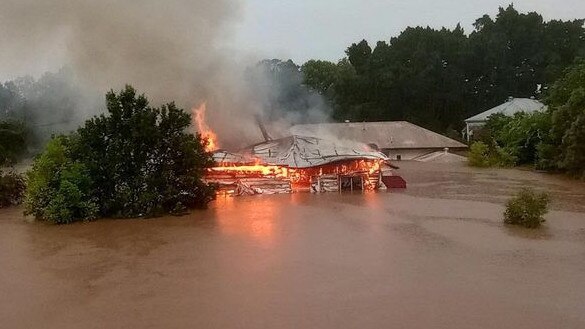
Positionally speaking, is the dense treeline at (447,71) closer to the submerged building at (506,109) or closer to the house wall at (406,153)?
the submerged building at (506,109)

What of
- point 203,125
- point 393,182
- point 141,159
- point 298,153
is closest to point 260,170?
point 298,153

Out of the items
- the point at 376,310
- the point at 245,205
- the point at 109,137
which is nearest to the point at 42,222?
the point at 109,137

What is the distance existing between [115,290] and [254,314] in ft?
9.60

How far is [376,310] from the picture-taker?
30.3ft

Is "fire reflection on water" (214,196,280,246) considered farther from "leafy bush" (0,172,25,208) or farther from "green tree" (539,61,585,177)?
"green tree" (539,61,585,177)

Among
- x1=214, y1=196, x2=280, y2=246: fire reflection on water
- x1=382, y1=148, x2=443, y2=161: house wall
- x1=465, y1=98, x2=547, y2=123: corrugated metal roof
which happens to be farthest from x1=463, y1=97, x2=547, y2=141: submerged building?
x1=214, y1=196, x2=280, y2=246: fire reflection on water

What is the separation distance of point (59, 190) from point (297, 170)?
10.3m

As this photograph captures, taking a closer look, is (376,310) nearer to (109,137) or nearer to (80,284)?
(80,284)

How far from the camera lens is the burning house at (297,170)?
24.2m

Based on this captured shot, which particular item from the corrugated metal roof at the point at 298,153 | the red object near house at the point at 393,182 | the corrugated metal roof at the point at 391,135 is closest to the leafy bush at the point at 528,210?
the corrugated metal roof at the point at 298,153

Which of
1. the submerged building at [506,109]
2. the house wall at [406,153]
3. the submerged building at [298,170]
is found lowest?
the submerged building at [298,170]

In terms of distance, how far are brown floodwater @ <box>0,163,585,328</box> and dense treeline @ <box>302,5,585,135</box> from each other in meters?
40.5

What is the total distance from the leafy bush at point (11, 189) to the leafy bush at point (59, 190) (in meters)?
3.21

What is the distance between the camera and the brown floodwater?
29.8 feet
